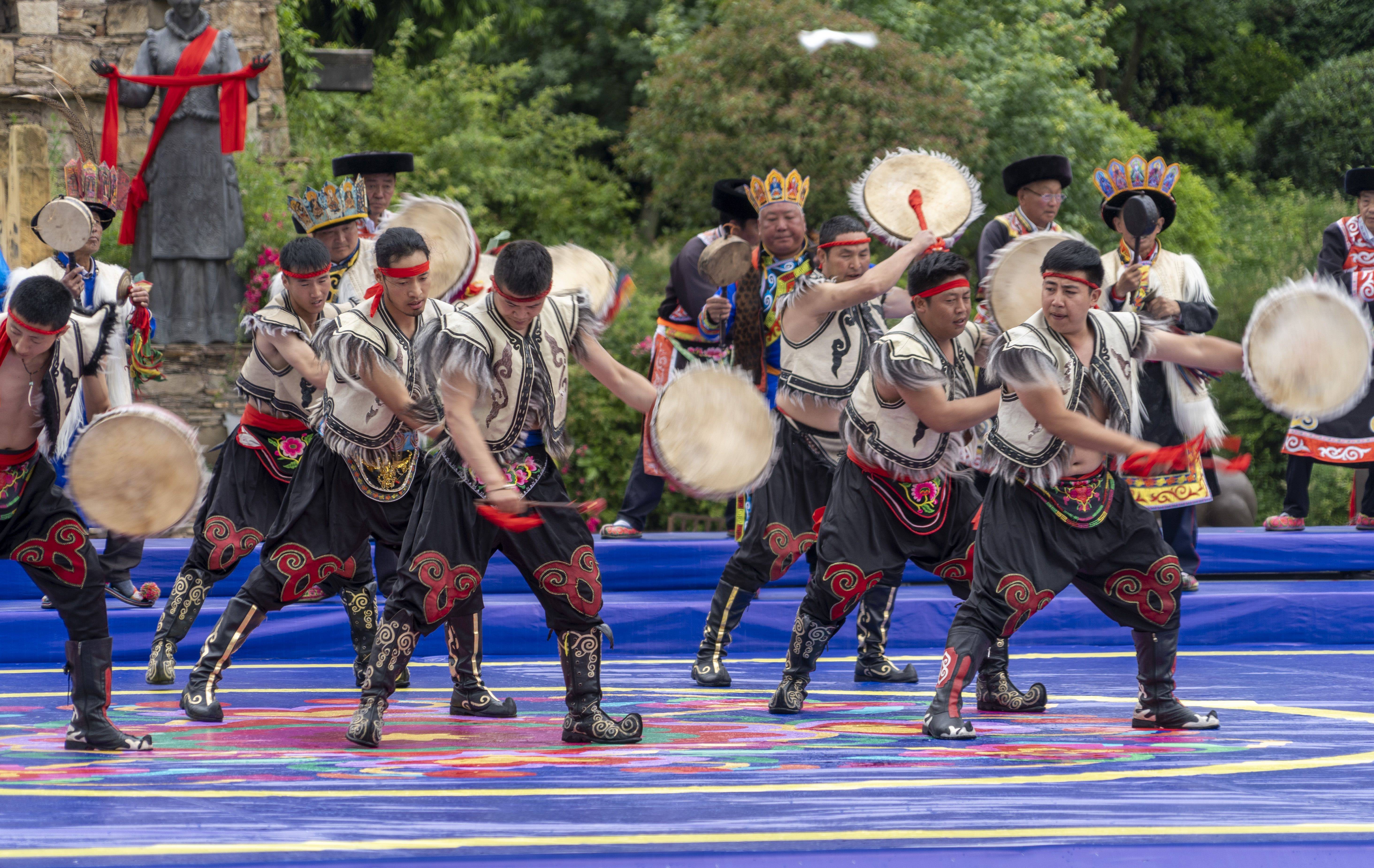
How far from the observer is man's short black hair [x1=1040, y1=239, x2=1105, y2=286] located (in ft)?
13.7

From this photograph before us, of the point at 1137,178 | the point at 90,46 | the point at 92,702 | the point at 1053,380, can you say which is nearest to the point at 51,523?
the point at 92,702

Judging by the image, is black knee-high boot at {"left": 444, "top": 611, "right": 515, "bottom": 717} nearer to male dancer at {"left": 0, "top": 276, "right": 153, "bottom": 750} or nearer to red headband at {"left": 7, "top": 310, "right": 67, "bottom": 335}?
male dancer at {"left": 0, "top": 276, "right": 153, "bottom": 750}

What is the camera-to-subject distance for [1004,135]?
1489cm

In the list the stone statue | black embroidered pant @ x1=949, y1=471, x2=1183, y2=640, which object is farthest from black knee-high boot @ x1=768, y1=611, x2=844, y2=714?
the stone statue

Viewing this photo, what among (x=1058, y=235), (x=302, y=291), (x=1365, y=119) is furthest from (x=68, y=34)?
(x=1365, y=119)

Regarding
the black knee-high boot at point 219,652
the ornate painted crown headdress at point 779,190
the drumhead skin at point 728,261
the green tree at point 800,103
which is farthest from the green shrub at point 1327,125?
the black knee-high boot at point 219,652

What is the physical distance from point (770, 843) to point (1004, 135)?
42.1 ft

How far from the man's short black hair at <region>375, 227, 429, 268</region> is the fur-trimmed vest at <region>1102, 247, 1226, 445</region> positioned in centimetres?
262

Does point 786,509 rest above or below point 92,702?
above

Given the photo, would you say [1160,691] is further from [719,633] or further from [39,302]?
[39,302]

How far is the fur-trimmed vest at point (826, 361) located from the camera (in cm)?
534

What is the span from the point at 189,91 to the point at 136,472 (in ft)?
17.1

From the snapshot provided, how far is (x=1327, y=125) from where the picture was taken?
17219mm

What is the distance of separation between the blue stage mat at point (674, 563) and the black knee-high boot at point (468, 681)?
1.97m
